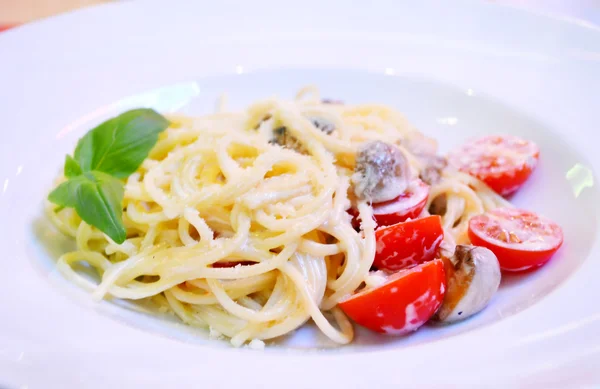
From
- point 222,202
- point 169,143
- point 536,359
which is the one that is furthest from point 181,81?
point 536,359

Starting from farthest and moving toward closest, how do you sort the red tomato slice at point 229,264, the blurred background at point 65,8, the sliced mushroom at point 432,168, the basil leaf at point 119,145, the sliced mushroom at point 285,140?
the blurred background at point 65,8 < the sliced mushroom at point 432,168 < the sliced mushroom at point 285,140 < the basil leaf at point 119,145 < the red tomato slice at point 229,264

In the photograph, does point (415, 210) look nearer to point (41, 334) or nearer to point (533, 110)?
point (533, 110)

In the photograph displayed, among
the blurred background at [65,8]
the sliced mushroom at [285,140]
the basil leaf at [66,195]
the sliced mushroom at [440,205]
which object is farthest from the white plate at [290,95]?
the blurred background at [65,8]

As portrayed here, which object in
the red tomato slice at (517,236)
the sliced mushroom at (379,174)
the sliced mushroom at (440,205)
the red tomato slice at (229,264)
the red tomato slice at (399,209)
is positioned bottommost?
the sliced mushroom at (440,205)

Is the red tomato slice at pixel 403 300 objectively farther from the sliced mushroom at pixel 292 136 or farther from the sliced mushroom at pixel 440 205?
the sliced mushroom at pixel 292 136

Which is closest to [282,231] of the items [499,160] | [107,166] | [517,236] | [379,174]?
[379,174]

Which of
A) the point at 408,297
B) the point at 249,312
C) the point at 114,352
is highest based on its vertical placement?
the point at 114,352

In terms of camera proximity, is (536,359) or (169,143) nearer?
(536,359)
